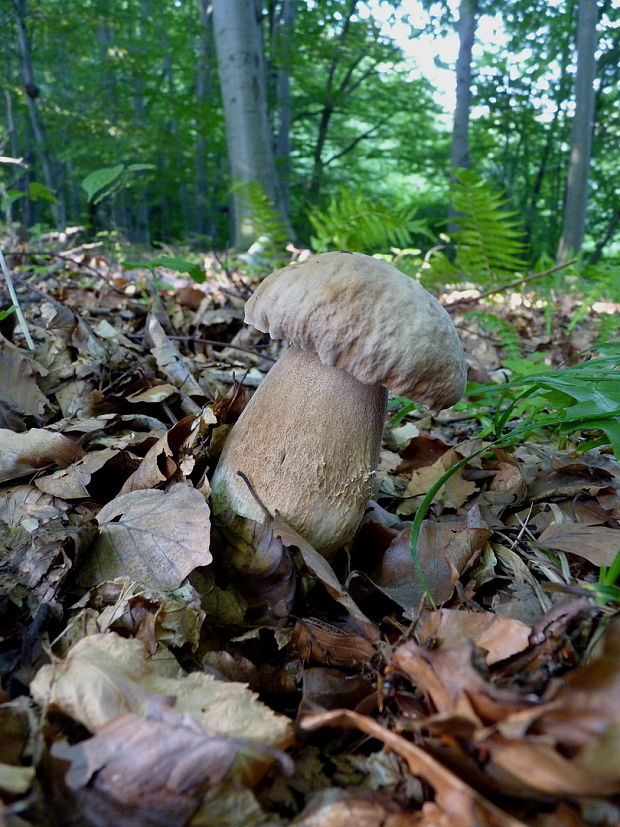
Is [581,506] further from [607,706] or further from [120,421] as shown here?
[120,421]

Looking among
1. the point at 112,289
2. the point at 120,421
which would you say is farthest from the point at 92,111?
the point at 120,421

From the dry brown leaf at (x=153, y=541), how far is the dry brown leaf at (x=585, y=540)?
0.95 metres

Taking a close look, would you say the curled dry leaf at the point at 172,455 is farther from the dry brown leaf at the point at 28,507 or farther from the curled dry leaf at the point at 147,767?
the curled dry leaf at the point at 147,767

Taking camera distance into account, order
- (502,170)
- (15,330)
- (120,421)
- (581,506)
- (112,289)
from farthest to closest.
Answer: (502,170) < (112,289) < (15,330) < (120,421) < (581,506)

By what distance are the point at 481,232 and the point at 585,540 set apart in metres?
3.79

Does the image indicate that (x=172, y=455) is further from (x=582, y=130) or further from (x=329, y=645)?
(x=582, y=130)

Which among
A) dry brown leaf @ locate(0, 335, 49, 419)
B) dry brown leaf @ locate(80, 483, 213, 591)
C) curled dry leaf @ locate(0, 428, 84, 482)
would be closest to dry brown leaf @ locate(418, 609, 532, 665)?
dry brown leaf @ locate(80, 483, 213, 591)

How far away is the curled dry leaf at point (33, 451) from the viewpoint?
163 cm

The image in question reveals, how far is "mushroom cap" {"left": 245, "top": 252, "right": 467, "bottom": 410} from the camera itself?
136cm

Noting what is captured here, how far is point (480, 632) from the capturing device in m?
1.09

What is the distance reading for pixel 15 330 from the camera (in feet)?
8.51

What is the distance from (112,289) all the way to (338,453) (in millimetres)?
2917

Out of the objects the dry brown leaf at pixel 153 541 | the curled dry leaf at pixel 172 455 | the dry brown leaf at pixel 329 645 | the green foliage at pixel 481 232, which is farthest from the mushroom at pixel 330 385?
the green foliage at pixel 481 232

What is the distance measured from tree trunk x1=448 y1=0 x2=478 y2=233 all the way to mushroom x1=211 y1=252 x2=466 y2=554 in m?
12.5
